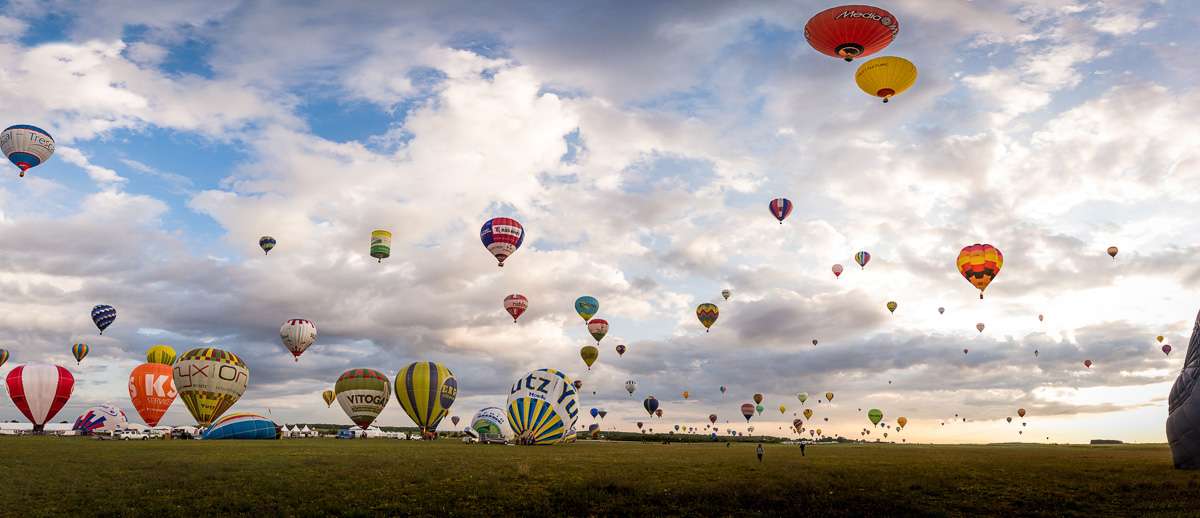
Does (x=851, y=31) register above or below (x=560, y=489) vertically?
above

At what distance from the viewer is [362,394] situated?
243 feet

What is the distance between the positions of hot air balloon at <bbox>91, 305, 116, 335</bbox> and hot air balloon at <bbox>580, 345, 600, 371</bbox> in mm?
61960

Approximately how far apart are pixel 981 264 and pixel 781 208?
59.8 ft

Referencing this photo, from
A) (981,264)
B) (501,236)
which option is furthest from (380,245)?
(981,264)

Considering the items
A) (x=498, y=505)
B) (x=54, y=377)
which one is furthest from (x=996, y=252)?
(x=54, y=377)

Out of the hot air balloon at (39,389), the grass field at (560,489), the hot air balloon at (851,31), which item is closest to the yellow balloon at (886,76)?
the hot air balloon at (851,31)

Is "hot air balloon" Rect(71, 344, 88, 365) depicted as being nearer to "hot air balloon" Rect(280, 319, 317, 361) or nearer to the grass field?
"hot air balloon" Rect(280, 319, 317, 361)

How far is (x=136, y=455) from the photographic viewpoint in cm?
3834

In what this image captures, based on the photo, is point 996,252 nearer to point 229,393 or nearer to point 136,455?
point 136,455

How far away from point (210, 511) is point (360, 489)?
5345 mm

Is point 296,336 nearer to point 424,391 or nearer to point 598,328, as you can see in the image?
point 424,391

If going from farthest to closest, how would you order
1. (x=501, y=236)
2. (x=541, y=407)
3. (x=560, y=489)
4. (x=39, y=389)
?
(x=39, y=389), (x=501, y=236), (x=541, y=407), (x=560, y=489)

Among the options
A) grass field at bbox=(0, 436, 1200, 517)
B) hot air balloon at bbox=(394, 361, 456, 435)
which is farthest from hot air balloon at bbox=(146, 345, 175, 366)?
grass field at bbox=(0, 436, 1200, 517)

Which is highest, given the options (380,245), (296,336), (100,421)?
(380,245)
